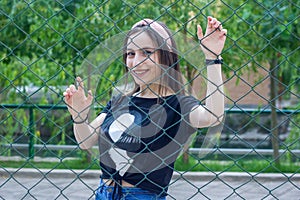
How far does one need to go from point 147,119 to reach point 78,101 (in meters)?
0.28

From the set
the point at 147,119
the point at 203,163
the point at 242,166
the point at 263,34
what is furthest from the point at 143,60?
the point at 242,166

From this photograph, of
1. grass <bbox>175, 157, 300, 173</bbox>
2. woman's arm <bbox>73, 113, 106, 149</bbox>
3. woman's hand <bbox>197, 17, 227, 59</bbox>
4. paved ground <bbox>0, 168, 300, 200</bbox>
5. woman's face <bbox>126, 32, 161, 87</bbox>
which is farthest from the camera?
grass <bbox>175, 157, 300, 173</bbox>

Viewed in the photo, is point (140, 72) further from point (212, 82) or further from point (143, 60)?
point (212, 82)

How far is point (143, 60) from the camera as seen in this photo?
2340mm

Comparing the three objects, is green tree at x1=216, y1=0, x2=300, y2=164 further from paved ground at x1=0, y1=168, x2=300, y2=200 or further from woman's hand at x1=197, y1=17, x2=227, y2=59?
woman's hand at x1=197, y1=17, x2=227, y2=59

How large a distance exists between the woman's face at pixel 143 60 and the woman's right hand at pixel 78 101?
20cm

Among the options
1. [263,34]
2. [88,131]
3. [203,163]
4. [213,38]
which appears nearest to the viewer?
[213,38]

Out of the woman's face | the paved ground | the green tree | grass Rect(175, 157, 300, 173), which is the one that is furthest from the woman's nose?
grass Rect(175, 157, 300, 173)

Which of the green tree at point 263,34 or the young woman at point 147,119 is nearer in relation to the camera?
the young woman at point 147,119

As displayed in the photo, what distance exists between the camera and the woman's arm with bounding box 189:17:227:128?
7.19ft

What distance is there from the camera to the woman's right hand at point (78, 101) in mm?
2363

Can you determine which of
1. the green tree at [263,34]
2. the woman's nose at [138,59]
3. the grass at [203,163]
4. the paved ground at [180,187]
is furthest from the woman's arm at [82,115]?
the grass at [203,163]

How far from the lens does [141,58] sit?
2.37m

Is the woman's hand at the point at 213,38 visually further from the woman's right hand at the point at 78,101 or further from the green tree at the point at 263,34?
the green tree at the point at 263,34
